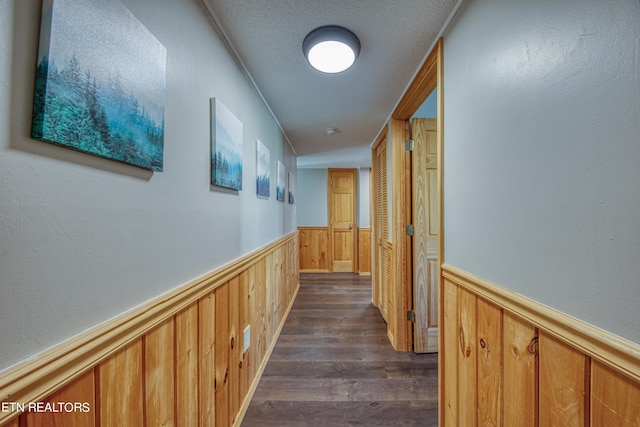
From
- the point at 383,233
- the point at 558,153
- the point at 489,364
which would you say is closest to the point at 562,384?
the point at 489,364

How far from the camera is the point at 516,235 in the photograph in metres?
0.74

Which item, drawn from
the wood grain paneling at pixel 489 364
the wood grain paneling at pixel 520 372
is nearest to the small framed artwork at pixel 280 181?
the wood grain paneling at pixel 489 364

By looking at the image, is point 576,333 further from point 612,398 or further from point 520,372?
point 520,372

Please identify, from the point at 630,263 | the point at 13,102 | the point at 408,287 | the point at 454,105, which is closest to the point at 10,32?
the point at 13,102

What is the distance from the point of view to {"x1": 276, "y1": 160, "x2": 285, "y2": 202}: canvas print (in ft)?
7.83

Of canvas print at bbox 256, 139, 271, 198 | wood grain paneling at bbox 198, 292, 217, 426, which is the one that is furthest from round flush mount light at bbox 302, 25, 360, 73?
wood grain paneling at bbox 198, 292, 217, 426

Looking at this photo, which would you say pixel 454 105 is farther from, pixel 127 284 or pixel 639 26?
pixel 127 284

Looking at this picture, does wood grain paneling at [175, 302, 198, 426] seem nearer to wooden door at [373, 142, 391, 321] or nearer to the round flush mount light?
the round flush mount light

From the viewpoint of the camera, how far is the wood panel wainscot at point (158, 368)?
46cm

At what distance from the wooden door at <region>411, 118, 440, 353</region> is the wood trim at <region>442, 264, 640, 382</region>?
1289 millimetres

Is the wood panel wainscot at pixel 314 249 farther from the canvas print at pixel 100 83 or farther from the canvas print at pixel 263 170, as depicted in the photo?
the canvas print at pixel 100 83

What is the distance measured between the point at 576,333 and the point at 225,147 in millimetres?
1366

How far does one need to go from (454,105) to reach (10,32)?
1347mm

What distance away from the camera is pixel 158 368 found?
756mm
